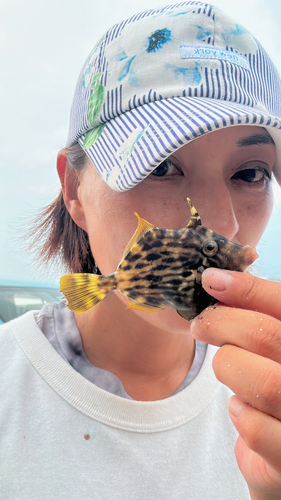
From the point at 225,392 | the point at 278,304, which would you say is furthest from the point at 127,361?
the point at 278,304

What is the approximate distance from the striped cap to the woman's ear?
27 cm

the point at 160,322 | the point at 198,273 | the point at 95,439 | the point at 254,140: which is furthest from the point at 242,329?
the point at 95,439

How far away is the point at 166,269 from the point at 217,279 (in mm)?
119

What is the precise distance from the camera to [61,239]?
2047 mm

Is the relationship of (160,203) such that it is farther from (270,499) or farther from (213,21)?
(270,499)

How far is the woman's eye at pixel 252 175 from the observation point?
1133 mm

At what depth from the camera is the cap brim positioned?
87 centimetres

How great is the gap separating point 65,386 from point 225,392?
86cm

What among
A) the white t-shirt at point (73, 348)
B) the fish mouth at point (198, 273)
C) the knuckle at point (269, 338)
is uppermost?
the fish mouth at point (198, 273)

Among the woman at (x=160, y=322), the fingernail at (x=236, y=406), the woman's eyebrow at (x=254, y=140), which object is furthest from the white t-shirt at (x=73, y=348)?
the woman's eyebrow at (x=254, y=140)

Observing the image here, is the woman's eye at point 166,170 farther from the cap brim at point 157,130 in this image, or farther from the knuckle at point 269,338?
the knuckle at point 269,338

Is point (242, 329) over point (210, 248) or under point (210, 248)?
under

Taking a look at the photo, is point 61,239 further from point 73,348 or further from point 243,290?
point 243,290

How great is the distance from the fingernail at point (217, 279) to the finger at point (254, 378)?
15cm
